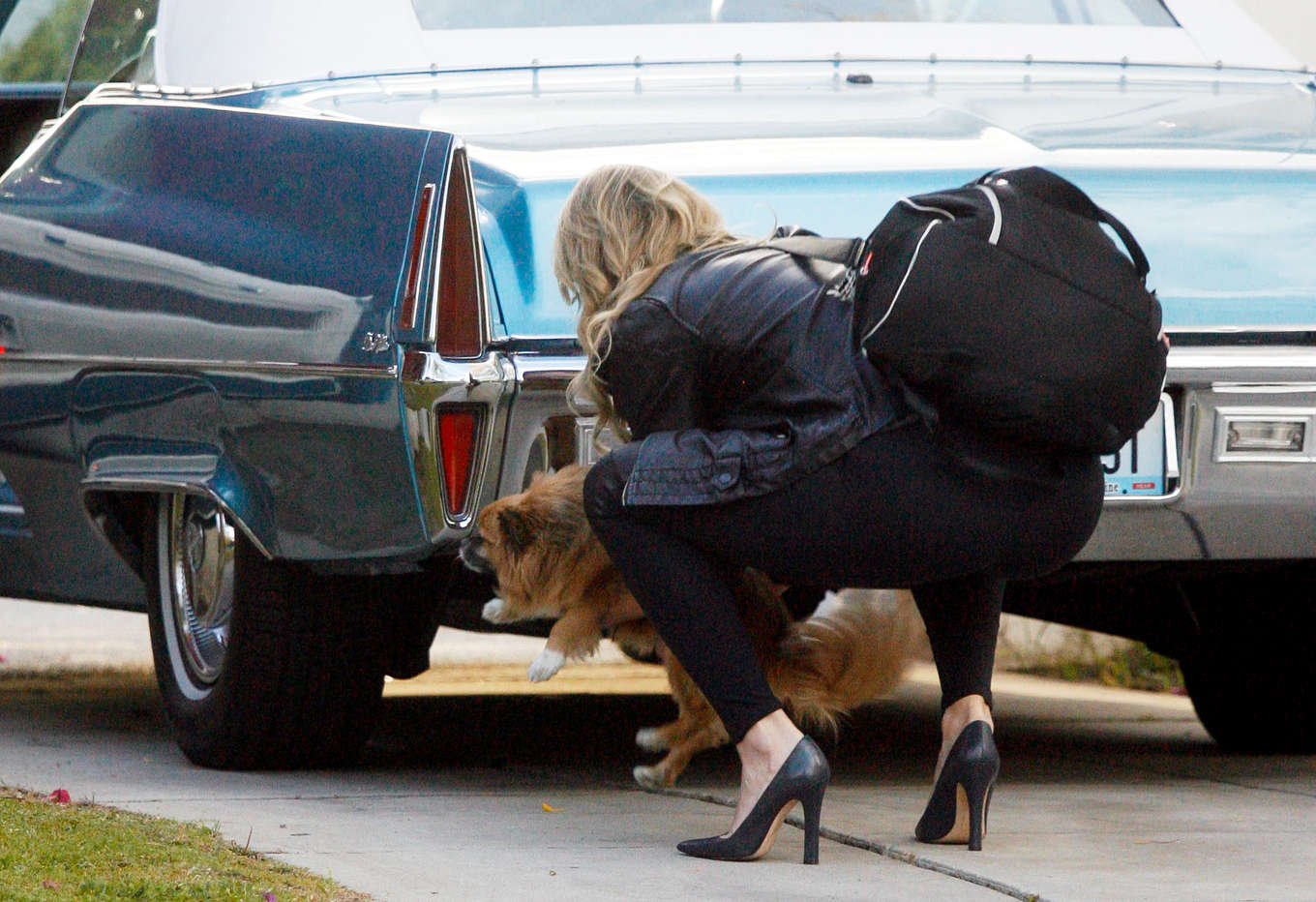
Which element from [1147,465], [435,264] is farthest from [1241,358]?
[435,264]

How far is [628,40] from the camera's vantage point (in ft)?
13.5

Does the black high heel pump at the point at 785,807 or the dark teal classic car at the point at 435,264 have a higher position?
A: the dark teal classic car at the point at 435,264

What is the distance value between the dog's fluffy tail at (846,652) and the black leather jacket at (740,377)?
21.1 inches

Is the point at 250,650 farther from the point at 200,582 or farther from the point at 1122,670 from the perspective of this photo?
the point at 1122,670

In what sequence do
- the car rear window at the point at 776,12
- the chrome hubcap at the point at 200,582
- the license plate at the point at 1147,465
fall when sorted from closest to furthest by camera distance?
1. the license plate at the point at 1147,465
2. the chrome hubcap at the point at 200,582
3. the car rear window at the point at 776,12

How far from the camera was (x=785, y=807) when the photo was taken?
3141 millimetres

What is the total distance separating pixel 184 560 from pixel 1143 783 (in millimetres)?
1929

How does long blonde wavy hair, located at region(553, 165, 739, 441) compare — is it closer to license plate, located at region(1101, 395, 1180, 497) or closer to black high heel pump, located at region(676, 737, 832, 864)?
black high heel pump, located at region(676, 737, 832, 864)

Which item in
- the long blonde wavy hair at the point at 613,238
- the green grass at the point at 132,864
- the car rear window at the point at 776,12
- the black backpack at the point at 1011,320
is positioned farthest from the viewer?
the car rear window at the point at 776,12

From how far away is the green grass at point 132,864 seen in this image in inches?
110

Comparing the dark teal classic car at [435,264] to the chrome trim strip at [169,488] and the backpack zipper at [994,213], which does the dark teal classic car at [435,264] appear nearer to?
the chrome trim strip at [169,488]

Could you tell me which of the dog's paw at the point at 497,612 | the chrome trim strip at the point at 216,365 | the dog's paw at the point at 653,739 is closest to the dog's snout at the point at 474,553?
the dog's paw at the point at 497,612

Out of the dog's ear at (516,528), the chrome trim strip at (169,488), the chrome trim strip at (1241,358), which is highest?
the chrome trim strip at (1241,358)

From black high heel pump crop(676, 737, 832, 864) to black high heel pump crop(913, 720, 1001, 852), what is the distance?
0.25 metres
